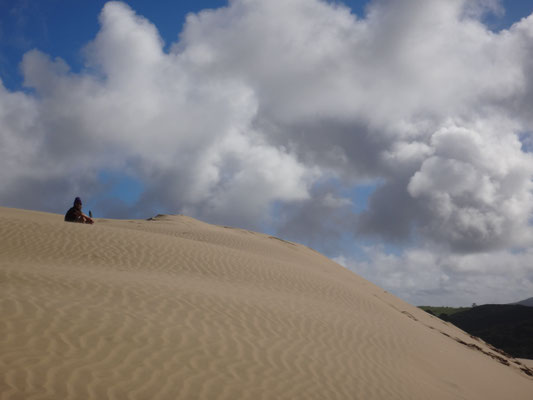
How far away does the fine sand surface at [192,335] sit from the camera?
555 cm

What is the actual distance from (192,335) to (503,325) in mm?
47592

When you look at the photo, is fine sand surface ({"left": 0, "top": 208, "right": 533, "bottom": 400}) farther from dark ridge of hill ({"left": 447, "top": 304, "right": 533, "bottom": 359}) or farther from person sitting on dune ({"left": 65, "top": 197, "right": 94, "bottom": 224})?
dark ridge of hill ({"left": 447, "top": 304, "right": 533, "bottom": 359})

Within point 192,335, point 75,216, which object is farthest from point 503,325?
point 192,335

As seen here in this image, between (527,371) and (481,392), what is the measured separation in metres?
7.49

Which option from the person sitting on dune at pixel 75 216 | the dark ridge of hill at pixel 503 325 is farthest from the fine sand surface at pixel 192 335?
the dark ridge of hill at pixel 503 325

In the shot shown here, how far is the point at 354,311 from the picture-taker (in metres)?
12.9

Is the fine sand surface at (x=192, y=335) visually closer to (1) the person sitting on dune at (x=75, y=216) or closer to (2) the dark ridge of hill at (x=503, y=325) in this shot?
(1) the person sitting on dune at (x=75, y=216)

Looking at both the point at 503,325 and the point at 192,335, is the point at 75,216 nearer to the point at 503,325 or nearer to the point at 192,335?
the point at 192,335

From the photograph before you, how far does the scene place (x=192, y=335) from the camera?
7.24m

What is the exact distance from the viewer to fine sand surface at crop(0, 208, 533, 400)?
5555 millimetres

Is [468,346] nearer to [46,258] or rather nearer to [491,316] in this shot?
[46,258]

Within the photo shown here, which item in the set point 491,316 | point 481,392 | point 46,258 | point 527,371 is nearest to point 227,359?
point 481,392

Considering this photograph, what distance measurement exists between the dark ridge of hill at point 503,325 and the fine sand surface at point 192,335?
2308cm

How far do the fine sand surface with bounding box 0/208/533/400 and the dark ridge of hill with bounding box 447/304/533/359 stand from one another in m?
23.1
